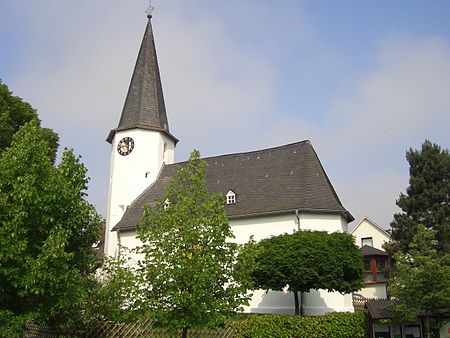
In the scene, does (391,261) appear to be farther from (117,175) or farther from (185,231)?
(185,231)

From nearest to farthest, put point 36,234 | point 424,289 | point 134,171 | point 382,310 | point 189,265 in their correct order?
point 36,234 → point 189,265 → point 424,289 → point 382,310 → point 134,171

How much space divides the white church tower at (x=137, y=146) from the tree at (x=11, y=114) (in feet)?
31.9

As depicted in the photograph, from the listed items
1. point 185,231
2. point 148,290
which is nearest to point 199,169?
point 185,231

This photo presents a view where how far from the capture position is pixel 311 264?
72.6 ft

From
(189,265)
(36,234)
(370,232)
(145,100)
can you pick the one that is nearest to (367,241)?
(370,232)

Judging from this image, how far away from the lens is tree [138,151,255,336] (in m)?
11.6

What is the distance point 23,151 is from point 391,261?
38694 mm

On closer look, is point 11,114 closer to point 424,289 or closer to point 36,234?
point 36,234

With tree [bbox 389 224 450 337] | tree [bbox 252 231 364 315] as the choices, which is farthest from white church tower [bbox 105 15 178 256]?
tree [bbox 389 224 450 337]

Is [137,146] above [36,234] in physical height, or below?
above

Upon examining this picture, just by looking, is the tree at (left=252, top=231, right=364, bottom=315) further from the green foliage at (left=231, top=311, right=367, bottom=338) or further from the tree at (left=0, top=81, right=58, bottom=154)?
the tree at (left=0, top=81, right=58, bottom=154)

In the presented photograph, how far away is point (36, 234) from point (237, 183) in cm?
2242

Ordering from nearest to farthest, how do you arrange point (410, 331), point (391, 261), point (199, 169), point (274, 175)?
point (199, 169) → point (410, 331) → point (274, 175) → point (391, 261)

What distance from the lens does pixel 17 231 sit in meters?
9.94
